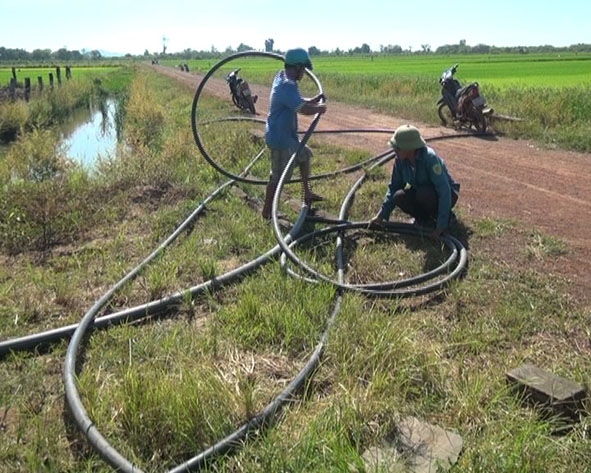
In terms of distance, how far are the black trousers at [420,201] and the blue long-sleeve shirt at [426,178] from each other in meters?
0.05

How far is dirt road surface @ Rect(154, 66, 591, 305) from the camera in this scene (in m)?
4.68

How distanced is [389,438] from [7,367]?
238 centimetres

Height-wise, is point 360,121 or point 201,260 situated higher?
point 360,121

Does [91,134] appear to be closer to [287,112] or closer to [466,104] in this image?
[466,104]

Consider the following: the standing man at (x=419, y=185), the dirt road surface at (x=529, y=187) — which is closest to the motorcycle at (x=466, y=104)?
the dirt road surface at (x=529, y=187)

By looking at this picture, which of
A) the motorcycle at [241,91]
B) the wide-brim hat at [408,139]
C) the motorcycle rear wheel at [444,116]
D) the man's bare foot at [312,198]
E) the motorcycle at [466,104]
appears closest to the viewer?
the wide-brim hat at [408,139]

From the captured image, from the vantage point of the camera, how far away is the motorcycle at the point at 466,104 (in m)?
10.3

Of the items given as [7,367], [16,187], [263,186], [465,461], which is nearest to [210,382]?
[465,461]

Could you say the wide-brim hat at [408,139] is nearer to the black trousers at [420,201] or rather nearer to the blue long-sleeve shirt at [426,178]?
the blue long-sleeve shirt at [426,178]

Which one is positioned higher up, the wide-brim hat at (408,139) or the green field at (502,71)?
the green field at (502,71)

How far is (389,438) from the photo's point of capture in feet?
8.36

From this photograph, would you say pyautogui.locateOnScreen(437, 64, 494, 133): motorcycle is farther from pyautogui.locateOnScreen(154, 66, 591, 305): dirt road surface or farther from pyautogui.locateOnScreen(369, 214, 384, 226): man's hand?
pyautogui.locateOnScreen(369, 214, 384, 226): man's hand

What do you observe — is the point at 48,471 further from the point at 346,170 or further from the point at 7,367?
the point at 346,170

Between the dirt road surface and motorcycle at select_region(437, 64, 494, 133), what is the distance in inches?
14.8
